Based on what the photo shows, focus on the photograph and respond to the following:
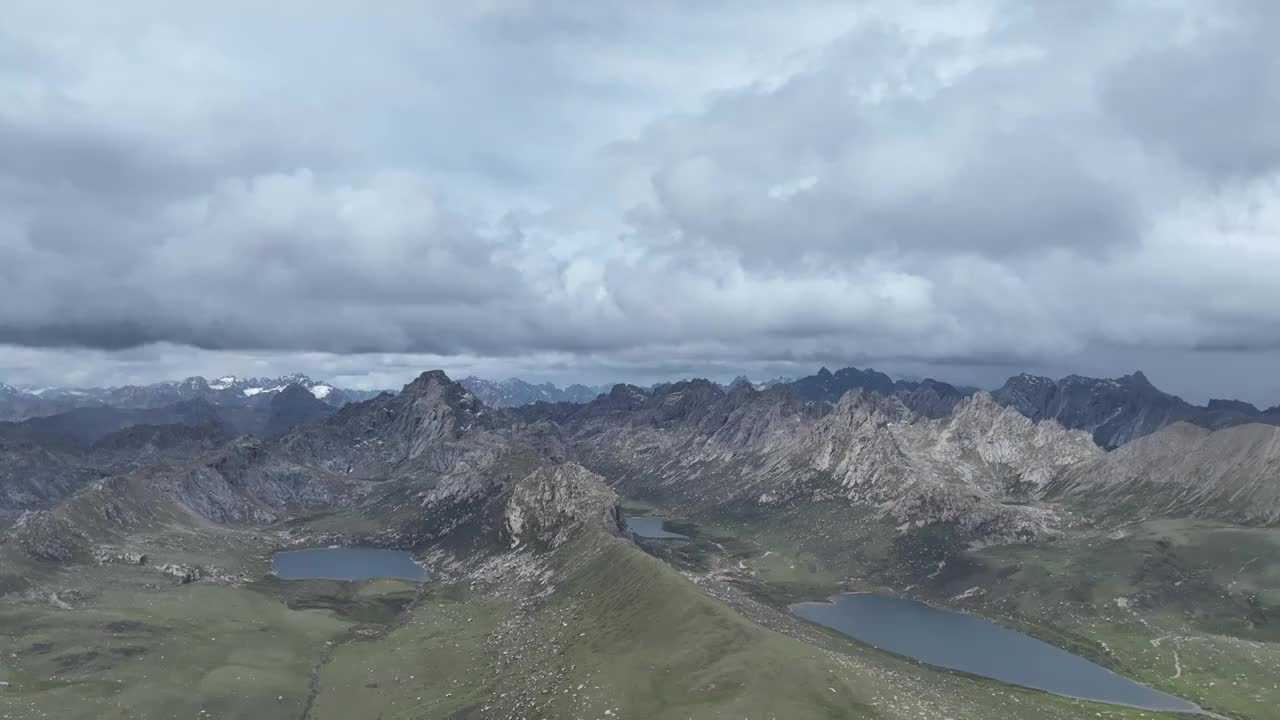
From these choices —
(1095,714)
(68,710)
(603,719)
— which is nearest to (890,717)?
(603,719)

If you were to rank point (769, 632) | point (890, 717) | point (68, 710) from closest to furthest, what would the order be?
point (890, 717), point (68, 710), point (769, 632)

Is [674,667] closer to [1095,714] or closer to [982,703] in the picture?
[982,703]

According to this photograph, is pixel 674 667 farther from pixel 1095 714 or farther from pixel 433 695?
pixel 1095 714

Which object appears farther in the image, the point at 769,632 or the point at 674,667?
the point at 769,632

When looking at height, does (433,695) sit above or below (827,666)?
below

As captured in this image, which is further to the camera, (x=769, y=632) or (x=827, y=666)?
(x=769, y=632)

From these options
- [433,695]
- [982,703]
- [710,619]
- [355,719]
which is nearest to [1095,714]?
[982,703]

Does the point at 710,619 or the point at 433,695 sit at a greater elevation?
the point at 710,619

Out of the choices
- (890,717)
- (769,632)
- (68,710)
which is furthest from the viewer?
(769,632)
